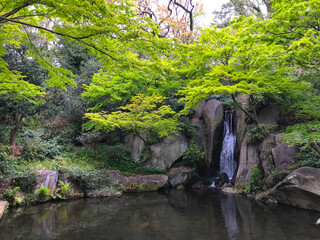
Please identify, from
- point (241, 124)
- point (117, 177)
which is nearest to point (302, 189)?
point (241, 124)

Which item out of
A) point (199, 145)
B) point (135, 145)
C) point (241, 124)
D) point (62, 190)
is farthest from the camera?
point (135, 145)

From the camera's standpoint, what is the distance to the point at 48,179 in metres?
10.0

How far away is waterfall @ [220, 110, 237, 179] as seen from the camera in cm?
1464

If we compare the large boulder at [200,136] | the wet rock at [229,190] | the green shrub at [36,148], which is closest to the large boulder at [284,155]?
the wet rock at [229,190]

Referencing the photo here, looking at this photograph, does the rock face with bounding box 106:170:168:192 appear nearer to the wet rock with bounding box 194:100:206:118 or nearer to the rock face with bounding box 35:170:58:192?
the rock face with bounding box 35:170:58:192

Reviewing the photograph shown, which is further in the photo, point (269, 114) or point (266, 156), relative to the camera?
point (269, 114)

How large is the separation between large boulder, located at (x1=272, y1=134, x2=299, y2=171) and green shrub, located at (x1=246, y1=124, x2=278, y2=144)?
5.18 feet

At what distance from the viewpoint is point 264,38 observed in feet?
22.9

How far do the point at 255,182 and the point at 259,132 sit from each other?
9.03 ft

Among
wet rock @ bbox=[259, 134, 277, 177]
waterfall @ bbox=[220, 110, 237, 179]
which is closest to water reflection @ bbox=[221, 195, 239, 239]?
wet rock @ bbox=[259, 134, 277, 177]

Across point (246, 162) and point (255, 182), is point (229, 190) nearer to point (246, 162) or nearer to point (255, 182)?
point (246, 162)

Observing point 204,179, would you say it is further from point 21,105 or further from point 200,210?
point 21,105

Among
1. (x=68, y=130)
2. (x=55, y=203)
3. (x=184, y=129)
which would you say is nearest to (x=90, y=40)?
(x=55, y=203)

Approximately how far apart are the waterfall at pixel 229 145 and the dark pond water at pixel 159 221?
476 cm
